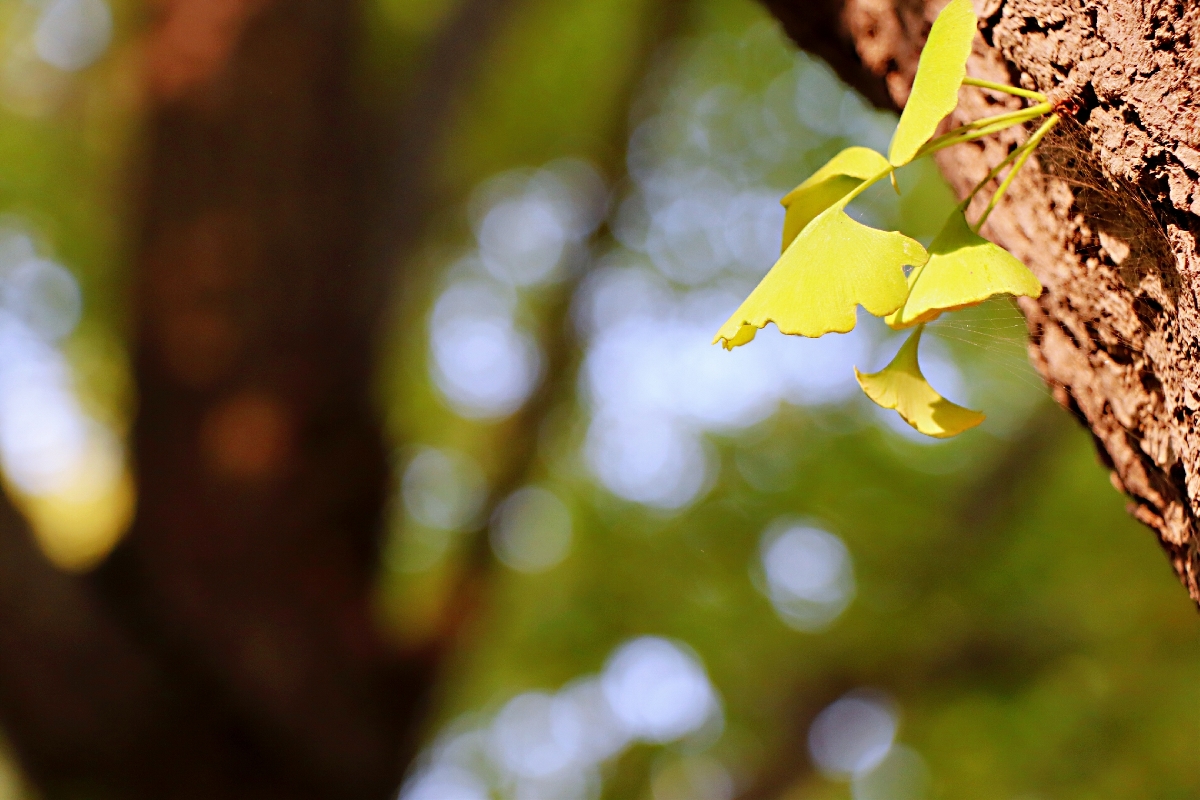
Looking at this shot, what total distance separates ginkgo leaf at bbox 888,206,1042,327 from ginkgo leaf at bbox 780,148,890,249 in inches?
1.6

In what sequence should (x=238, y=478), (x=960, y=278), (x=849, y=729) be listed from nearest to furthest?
(x=960, y=278) < (x=238, y=478) < (x=849, y=729)

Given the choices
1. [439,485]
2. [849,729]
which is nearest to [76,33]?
[439,485]

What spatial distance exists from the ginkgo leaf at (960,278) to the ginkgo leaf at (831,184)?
0.04 meters

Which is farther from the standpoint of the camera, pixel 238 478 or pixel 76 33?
pixel 76 33

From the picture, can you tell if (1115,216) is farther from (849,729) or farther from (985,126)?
(849,729)

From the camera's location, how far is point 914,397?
360 millimetres

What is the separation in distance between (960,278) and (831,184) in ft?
0.30

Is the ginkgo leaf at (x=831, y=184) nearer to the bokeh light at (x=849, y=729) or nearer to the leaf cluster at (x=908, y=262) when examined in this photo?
the leaf cluster at (x=908, y=262)

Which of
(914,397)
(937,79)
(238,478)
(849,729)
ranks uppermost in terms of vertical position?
(937,79)

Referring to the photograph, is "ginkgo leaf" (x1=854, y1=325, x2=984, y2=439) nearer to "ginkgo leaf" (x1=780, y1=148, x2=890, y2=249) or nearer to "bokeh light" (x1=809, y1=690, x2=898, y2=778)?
"ginkgo leaf" (x1=780, y1=148, x2=890, y2=249)

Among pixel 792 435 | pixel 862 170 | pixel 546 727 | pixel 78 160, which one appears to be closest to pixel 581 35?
pixel 792 435

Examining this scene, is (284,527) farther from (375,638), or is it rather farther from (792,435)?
(792,435)

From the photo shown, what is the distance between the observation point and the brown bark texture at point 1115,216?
0.31m

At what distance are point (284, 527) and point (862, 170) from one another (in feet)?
4.85
